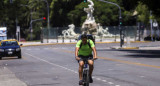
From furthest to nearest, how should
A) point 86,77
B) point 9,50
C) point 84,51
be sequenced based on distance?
point 9,50 → point 84,51 → point 86,77

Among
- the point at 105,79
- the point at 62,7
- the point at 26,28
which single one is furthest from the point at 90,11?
the point at 105,79

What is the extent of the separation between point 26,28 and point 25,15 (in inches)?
328

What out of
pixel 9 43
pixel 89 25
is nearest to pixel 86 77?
pixel 9 43

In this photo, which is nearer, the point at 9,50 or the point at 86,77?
the point at 86,77

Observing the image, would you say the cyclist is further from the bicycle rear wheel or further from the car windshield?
the car windshield

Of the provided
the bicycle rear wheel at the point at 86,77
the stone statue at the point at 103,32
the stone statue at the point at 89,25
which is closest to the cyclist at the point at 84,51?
the bicycle rear wheel at the point at 86,77

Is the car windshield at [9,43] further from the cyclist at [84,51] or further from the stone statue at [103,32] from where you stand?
the stone statue at [103,32]

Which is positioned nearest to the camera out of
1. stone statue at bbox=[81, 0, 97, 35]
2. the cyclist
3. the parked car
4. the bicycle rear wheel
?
the bicycle rear wheel

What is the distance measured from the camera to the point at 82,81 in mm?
12078

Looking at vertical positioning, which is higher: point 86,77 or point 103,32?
point 103,32

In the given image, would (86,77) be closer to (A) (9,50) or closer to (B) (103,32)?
(A) (9,50)

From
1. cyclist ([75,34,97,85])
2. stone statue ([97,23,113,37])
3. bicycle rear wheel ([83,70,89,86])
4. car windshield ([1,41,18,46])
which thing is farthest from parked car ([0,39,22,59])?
stone statue ([97,23,113,37])

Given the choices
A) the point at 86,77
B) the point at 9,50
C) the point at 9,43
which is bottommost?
the point at 86,77

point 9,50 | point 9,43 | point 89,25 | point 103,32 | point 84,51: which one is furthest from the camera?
point 103,32
